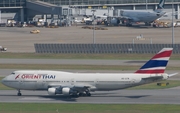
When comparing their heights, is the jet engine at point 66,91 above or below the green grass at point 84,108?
above

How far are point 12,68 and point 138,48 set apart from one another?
3014 cm

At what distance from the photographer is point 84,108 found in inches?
2340

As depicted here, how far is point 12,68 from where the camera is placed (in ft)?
319

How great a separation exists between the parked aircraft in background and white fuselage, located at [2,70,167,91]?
400ft

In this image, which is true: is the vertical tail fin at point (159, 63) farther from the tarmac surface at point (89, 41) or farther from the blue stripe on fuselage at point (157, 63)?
the tarmac surface at point (89, 41)

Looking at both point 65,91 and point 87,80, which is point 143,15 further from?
point 65,91

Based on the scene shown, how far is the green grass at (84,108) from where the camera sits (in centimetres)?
5747

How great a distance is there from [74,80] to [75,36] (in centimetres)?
9158

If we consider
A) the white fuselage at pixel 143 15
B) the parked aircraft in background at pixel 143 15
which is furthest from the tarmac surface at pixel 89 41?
the white fuselage at pixel 143 15

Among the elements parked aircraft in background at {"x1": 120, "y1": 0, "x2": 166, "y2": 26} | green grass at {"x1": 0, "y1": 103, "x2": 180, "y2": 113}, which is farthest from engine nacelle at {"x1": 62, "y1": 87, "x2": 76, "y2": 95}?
parked aircraft in background at {"x1": 120, "y1": 0, "x2": 166, "y2": 26}

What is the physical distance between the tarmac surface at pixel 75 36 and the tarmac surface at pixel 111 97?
5889 cm

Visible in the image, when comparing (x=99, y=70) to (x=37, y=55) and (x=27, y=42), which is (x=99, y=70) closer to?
(x=37, y=55)

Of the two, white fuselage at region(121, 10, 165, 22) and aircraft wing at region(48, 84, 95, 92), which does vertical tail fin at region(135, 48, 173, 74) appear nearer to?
aircraft wing at region(48, 84, 95, 92)

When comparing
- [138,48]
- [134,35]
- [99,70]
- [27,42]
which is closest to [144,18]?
[134,35]
